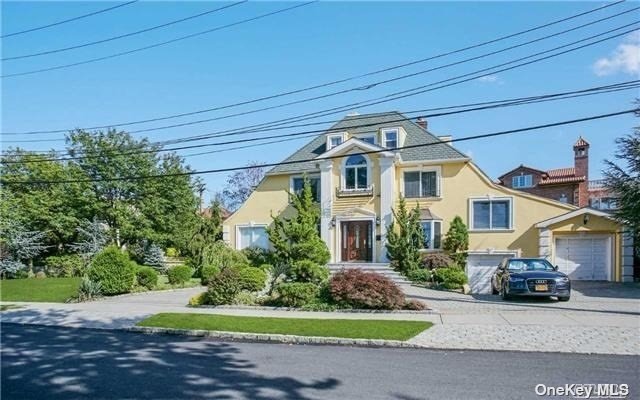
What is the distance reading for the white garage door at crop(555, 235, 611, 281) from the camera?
23.0 m

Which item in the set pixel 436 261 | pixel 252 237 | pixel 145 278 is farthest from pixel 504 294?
pixel 252 237

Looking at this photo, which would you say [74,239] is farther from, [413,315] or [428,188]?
[413,315]

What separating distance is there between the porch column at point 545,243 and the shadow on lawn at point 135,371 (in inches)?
765

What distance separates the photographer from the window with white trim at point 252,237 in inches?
1174

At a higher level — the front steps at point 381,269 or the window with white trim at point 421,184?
the window with white trim at point 421,184

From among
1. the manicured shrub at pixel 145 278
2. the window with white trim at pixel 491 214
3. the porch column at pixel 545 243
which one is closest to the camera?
the manicured shrub at pixel 145 278

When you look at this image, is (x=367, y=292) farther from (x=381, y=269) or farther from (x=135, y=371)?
(x=381, y=269)

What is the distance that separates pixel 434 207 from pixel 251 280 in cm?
1394

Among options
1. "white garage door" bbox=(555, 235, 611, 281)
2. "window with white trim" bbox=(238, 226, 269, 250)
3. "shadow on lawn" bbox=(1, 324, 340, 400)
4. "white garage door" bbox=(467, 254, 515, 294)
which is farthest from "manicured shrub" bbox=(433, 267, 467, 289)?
"shadow on lawn" bbox=(1, 324, 340, 400)

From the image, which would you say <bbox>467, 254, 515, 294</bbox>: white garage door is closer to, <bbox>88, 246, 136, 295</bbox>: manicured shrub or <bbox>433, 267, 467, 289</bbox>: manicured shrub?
<bbox>433, 267, 467, 289</bbox>: manicured shrub

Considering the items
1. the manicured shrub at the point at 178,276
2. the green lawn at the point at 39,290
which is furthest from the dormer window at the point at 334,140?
the green lawn at the point at 39,290

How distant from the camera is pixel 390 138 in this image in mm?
27500
